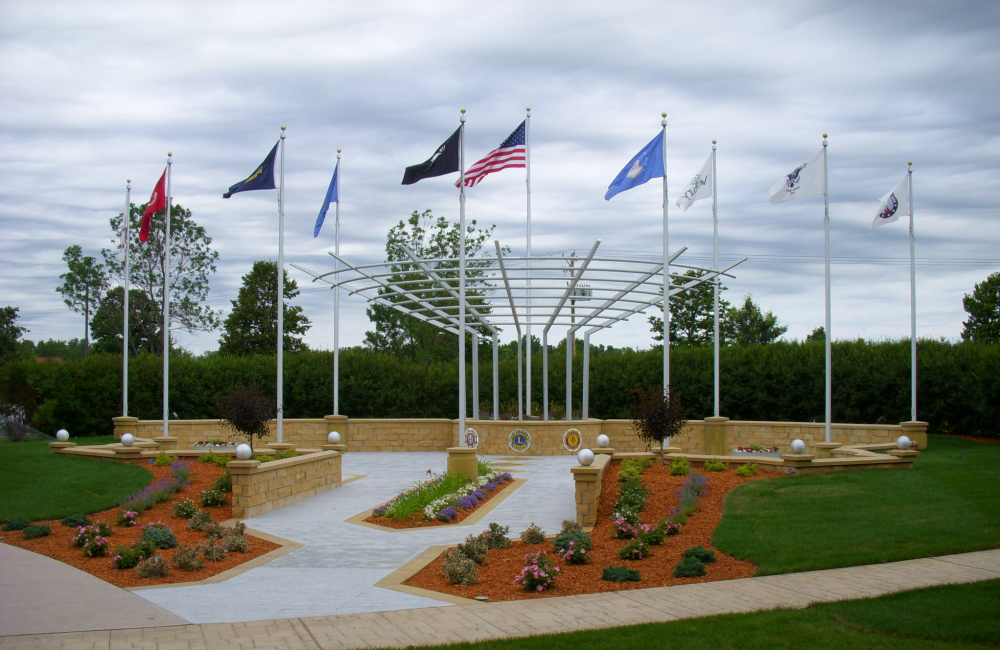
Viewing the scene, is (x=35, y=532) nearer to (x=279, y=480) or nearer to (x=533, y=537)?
(x=279, y=480)

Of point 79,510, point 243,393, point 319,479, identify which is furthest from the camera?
point 243,393

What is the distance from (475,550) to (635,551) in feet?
5.84

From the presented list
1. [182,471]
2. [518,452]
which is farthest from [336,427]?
[182,471]

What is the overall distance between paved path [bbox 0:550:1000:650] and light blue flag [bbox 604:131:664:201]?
10513 mm

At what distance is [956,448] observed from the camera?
19.8m

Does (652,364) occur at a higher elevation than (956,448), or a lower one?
higher

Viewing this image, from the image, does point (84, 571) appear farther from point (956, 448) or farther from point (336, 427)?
point (956, 448)

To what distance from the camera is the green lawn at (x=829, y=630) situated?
223 inches

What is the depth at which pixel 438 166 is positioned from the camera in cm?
1515

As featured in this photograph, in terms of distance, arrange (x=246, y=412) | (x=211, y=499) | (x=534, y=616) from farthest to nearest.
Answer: (x=246, y=412) → (x=211, y=499) → (x=534, y=616)

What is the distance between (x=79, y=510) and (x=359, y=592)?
6373 millimetres

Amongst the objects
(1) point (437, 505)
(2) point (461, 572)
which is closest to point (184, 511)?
(1) point (437, 505)

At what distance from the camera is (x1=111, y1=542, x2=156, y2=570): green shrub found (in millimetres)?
8875

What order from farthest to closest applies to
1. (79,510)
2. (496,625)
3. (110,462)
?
(110,462) < (79,510) < (496,625)
